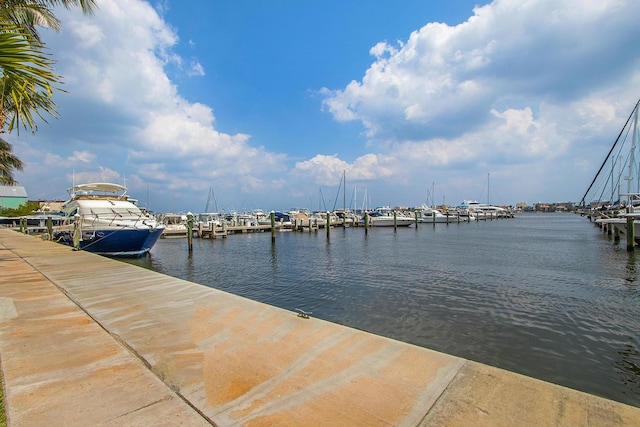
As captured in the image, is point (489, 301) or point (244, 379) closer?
point (244, 379)

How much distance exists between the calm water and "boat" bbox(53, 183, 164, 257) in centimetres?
185

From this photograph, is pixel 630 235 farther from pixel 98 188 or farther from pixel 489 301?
pixel 98 188

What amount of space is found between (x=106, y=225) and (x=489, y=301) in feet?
70.9

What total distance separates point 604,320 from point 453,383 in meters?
9.72

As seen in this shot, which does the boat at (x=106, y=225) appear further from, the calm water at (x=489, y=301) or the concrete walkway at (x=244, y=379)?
the concrete walkway at (x=244, y=379)

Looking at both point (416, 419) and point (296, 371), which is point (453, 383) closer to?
point (416, 419)

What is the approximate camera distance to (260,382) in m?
3.48

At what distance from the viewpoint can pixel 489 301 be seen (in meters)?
11.8

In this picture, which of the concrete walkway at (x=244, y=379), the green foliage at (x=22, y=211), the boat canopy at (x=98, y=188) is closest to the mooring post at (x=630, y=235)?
the concrete walkway at (x=244, y=379)

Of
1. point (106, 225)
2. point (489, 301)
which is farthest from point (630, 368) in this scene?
point (106, 225)

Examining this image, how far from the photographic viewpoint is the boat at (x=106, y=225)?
2048 centimetres

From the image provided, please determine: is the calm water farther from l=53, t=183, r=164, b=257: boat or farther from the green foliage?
the green foliage

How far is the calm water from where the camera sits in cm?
722

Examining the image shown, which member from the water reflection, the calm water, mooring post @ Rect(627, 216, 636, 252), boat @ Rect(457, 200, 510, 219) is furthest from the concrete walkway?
boat @ Rect(457, 200, 510, 219)
